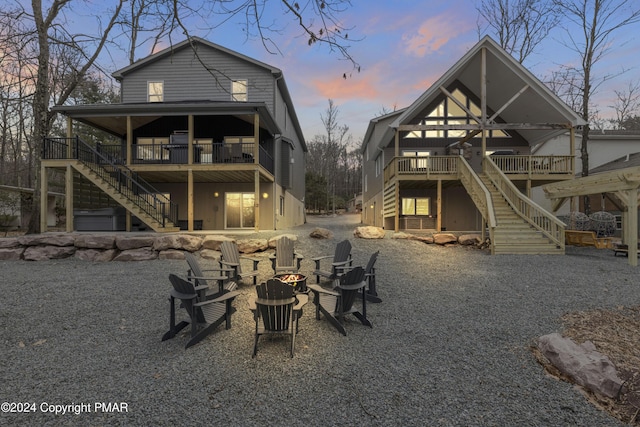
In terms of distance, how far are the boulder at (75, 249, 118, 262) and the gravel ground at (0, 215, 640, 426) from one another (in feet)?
8.52

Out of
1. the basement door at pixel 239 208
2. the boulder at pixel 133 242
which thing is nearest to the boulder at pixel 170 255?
the boulder at pixel 133 242

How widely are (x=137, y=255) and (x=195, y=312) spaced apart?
21.6ft

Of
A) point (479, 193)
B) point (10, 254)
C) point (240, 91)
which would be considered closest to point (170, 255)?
point (10, 254)

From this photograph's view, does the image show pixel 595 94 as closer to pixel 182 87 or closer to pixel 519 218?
pixel 519 218

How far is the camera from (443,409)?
2.67 m

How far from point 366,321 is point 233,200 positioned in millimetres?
12973

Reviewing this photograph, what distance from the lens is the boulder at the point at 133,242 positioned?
9.36 meters

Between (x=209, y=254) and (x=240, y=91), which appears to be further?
(x=240, y=91)

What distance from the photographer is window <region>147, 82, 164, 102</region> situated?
17156 millimetres

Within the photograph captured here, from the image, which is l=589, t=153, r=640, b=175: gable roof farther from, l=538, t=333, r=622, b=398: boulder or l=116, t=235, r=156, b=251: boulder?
l=116, t=235, r=156, b=251: boulder

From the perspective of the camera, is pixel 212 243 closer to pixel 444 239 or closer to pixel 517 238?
pixel 444 239

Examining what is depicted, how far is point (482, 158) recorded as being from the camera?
14016 millimetres

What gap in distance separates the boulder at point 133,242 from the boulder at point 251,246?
275 centimetres

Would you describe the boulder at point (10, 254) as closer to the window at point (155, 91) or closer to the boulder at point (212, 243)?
the boulder at point (212, 243)
